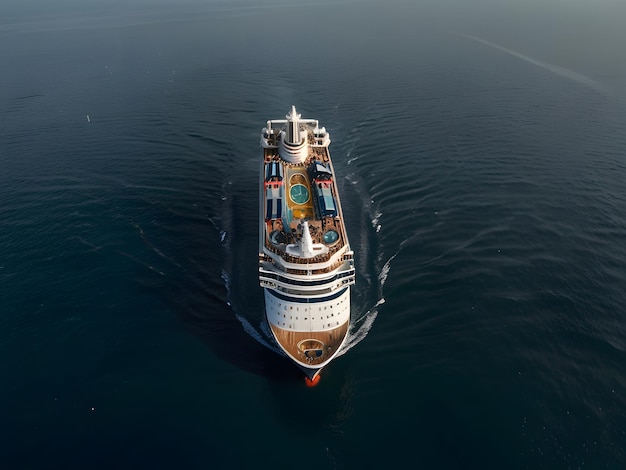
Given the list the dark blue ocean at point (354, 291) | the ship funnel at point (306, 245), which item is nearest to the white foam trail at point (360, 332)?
the dark blue ocean at point (354, 291)

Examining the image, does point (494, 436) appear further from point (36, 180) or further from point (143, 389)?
point (36, 180)

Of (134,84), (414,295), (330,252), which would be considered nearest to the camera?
(330,252)

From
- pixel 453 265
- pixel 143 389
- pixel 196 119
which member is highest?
pixel 196 119

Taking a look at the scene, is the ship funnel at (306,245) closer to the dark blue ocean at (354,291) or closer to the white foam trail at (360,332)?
the white foam trail at (360,332)

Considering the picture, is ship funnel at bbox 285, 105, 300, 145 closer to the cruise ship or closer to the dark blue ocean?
the dark blue ocean

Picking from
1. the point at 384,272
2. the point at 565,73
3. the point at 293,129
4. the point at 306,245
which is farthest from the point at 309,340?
the point at 565,73

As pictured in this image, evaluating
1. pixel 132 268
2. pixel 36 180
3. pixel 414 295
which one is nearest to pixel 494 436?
pixel 414 295

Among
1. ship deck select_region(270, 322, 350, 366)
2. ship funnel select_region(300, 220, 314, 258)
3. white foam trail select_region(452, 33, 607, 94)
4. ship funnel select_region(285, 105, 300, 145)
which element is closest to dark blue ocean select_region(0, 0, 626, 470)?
ship deck select_region(270, 322, 350, 366)

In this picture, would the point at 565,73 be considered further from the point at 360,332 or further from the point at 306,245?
the point at 306,245
